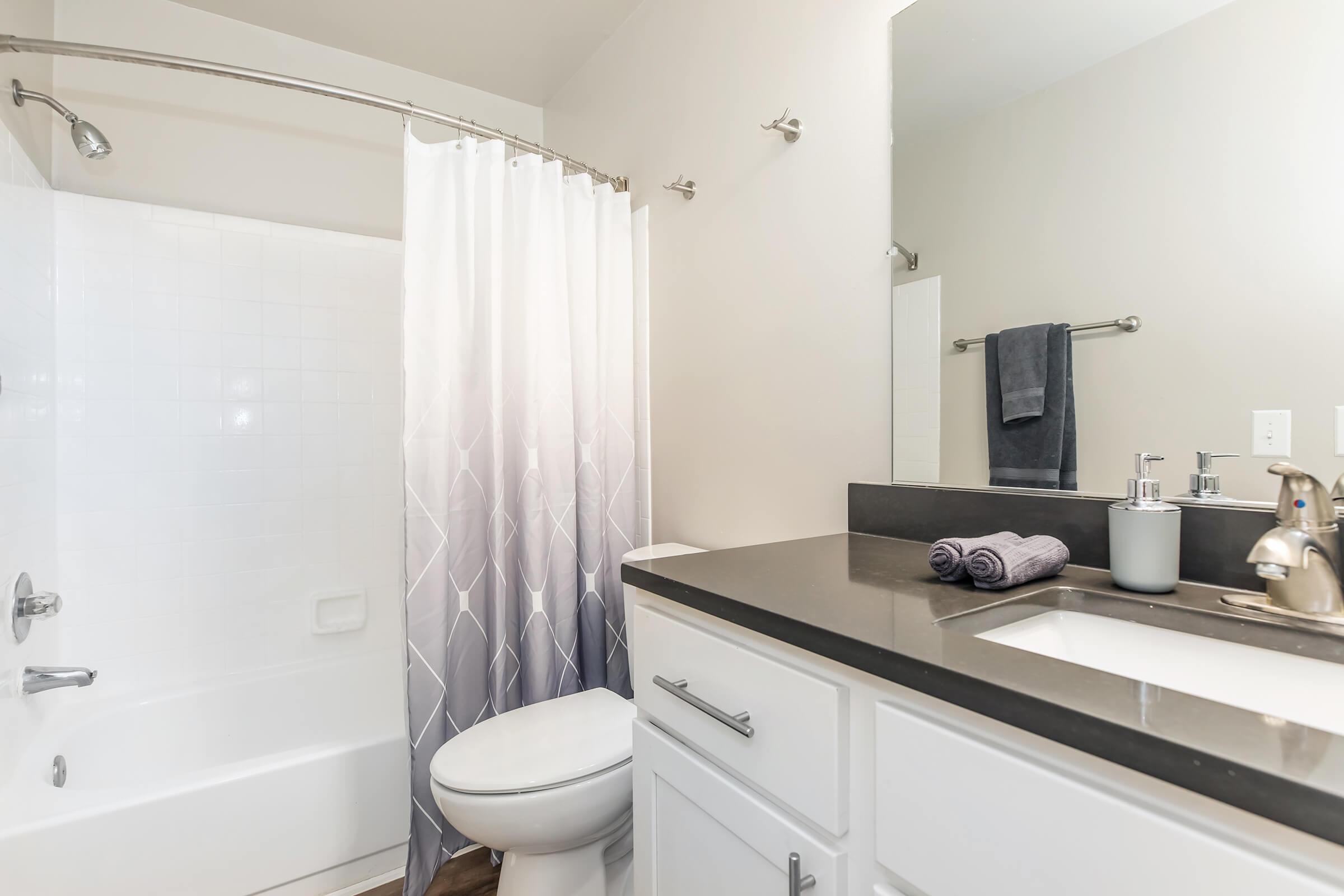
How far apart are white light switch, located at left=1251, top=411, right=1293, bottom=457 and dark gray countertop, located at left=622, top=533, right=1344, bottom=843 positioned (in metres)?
0.20

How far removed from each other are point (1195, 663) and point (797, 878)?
49cm

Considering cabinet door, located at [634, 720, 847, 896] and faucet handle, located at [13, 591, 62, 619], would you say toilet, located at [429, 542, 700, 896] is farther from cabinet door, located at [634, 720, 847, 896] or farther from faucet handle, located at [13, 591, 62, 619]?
faucet handle, located at [13, 591, 62, 619]

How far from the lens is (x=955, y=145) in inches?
47.4

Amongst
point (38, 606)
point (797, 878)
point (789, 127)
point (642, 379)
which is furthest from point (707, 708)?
Answer: point (38, 606)

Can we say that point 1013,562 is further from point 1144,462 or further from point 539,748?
point 539,748

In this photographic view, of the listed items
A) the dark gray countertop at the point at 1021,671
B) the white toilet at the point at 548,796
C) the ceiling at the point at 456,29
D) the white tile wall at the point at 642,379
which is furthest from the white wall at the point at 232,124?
the dark gray countertop at the point at 1021,671

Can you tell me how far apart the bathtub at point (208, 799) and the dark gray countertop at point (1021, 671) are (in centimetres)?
118

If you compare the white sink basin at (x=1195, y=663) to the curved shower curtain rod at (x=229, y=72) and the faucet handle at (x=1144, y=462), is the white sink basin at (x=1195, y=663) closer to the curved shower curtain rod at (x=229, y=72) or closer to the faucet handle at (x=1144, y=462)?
the faucet handle at (x=1144, y=462)

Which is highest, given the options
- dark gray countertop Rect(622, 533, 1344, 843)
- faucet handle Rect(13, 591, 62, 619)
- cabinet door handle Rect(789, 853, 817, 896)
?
dark gray countertop Rect(622, 533, 1344, 843)

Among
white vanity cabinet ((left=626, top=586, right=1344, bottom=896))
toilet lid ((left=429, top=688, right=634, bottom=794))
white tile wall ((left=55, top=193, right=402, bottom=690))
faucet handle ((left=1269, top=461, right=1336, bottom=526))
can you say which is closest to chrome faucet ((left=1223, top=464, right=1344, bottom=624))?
faucet handle ((left=1269, top=461, right=1336, bottom=526))

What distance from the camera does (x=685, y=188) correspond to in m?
1.83

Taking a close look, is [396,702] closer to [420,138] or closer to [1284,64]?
[420,138]

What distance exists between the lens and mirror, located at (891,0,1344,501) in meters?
0.81

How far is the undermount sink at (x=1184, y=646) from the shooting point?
62cm
